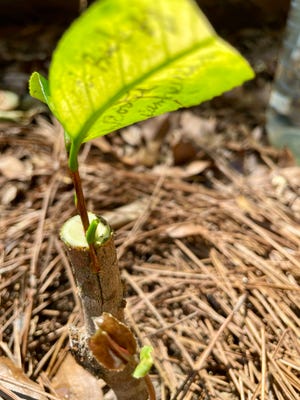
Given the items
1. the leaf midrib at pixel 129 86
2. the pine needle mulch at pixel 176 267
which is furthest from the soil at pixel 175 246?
the leaf midrib at pixel 129 86

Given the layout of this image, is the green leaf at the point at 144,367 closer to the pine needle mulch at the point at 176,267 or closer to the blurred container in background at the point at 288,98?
the pine needle mulch at the point at 176,267

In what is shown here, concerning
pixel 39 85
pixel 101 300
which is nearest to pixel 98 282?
pixel 101 300

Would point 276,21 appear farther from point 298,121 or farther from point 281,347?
point 281,347

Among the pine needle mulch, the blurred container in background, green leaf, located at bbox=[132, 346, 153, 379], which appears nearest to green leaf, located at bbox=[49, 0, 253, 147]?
green leaf, located at bbox=[132, 346, 153, 379]

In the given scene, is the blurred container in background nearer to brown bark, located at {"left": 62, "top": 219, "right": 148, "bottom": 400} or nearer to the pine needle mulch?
the pine needle mulch

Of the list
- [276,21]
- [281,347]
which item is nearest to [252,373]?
[281,347]

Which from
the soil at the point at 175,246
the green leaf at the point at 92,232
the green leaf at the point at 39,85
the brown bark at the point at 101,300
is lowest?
the soil at the point at 175,246

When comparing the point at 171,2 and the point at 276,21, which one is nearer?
the point at 171,2
